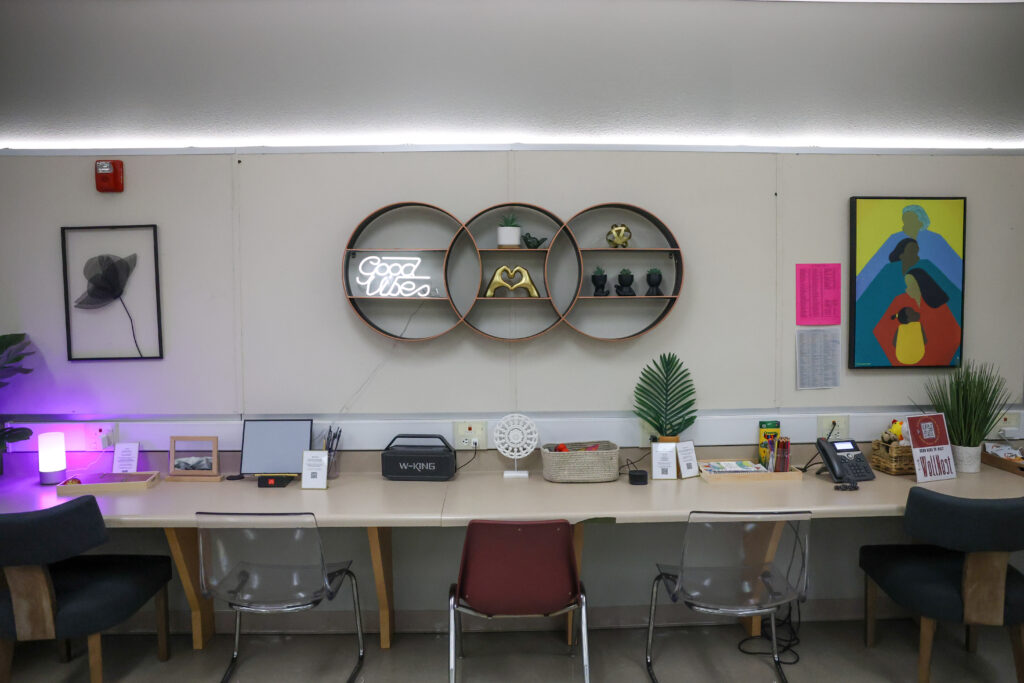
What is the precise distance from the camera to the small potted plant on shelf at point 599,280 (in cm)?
286

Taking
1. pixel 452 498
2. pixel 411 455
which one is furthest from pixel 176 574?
pixel 452 498

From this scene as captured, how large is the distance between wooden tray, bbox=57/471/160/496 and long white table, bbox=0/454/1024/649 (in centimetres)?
4

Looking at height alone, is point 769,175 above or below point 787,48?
below

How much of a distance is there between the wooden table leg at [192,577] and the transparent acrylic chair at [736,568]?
6.47 ft

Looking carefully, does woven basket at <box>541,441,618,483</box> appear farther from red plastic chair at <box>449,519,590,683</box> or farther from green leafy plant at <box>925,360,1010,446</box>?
green leafy plant at <box>925,360,1010,446</box>

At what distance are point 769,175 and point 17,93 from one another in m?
3.71

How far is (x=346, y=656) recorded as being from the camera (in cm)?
273

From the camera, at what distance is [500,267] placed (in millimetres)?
2871

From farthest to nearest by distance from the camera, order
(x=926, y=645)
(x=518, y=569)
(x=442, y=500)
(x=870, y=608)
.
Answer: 1. (x=870, y=608)
2. (x=442, y=500)
3. (x=926, y=645)
4. (x=518, y=569)

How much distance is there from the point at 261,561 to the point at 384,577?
22.2 inches

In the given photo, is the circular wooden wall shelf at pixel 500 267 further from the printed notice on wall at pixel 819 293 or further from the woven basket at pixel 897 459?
the woven basket at pixel 897 459

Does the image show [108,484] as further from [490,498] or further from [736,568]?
[736,568]

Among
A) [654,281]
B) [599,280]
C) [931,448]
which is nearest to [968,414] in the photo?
[931,448]

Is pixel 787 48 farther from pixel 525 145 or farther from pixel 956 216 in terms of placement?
pixel 525 145
